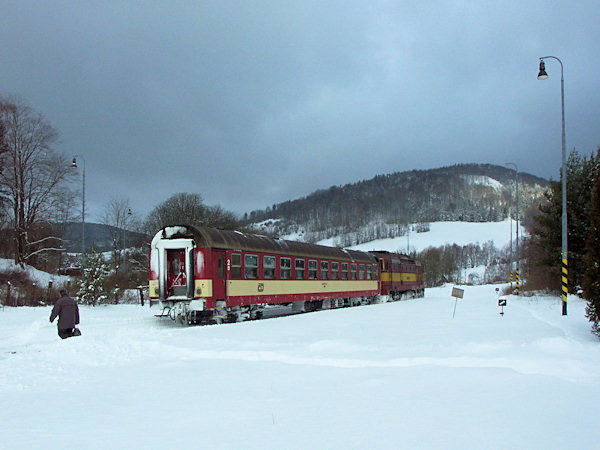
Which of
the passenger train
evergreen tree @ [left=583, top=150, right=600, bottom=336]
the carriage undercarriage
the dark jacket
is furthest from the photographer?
the passenger train

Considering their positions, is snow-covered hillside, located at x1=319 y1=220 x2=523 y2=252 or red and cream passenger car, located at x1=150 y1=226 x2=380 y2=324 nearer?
red and cream passenger car, located at x1=150 y1=226 x2=380 y2=324

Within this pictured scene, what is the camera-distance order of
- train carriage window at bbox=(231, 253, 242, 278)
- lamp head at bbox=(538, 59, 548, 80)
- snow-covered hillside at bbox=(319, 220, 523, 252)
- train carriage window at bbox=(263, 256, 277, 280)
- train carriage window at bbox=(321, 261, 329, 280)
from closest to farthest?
train carriage window at bbox=(231, 253, 242, 278), lamp head at bbox=(538, 59, 548, 80), train carriage window at bbox=(263, 256, 277, 280), train carriage window at bbox=(321, 261, 329, 280), snow-covered hillside at bbox=(319, 220, 523, 252)

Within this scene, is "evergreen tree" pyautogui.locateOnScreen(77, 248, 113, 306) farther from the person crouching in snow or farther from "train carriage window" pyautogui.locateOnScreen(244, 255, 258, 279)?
the person crouching in snow

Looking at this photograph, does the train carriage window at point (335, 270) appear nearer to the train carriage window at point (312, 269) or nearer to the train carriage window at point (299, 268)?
the train carriage window at point (312, 269)

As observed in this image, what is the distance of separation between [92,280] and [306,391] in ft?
67.3

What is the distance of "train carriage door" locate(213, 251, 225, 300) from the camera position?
16.7 m

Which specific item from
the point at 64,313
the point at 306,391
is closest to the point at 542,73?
the point at 306,391

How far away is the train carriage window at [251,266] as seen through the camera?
18.8 metres

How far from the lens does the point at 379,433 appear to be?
530cm

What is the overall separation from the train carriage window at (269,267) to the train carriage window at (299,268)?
2.14 meters

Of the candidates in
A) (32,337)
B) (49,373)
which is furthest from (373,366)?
(32,337)

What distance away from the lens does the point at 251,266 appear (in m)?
19.1

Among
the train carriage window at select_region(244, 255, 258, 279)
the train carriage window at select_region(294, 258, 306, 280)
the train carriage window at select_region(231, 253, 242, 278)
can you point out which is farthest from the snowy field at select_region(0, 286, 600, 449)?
the train carriage window at select_region(294, 258, 306, 280)

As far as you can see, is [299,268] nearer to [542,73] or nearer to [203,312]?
[203,312]
